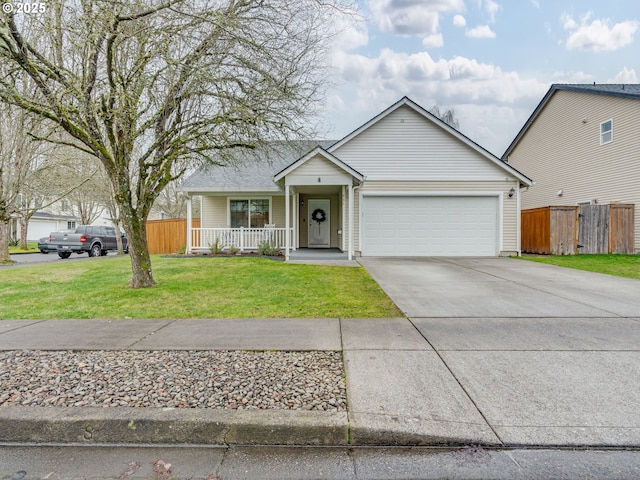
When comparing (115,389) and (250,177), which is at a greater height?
(250,177)

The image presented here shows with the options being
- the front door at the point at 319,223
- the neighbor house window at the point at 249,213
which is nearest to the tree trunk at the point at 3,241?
the neighbor house window at the point at 249,213

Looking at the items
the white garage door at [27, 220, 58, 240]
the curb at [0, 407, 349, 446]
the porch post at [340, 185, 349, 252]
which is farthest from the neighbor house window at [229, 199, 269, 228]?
the white garage door at [27, 220, 58, 240]

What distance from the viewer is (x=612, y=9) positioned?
1271 cm

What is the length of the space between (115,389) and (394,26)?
37.5 feet

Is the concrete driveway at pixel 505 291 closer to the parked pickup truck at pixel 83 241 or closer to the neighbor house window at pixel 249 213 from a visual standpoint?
the neighbor house window at pixel 249 213

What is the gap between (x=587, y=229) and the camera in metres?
13.5

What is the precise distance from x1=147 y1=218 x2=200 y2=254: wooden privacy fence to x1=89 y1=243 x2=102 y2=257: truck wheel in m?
3.27

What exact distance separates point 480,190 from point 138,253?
38.8 ft

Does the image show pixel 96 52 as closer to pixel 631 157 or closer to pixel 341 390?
pixel 341 390

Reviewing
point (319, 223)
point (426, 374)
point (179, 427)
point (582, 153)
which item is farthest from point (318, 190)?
point (582, 153)

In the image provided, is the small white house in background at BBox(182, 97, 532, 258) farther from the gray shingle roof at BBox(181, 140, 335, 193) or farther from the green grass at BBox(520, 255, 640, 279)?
the green grass at BBox(520, 255, 640, 279)

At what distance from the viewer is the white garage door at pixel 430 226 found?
13.2 metres

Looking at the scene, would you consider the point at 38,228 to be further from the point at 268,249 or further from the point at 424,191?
the point at 424,191

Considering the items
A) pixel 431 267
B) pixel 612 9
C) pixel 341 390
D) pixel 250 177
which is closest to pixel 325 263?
pixel 431 267
